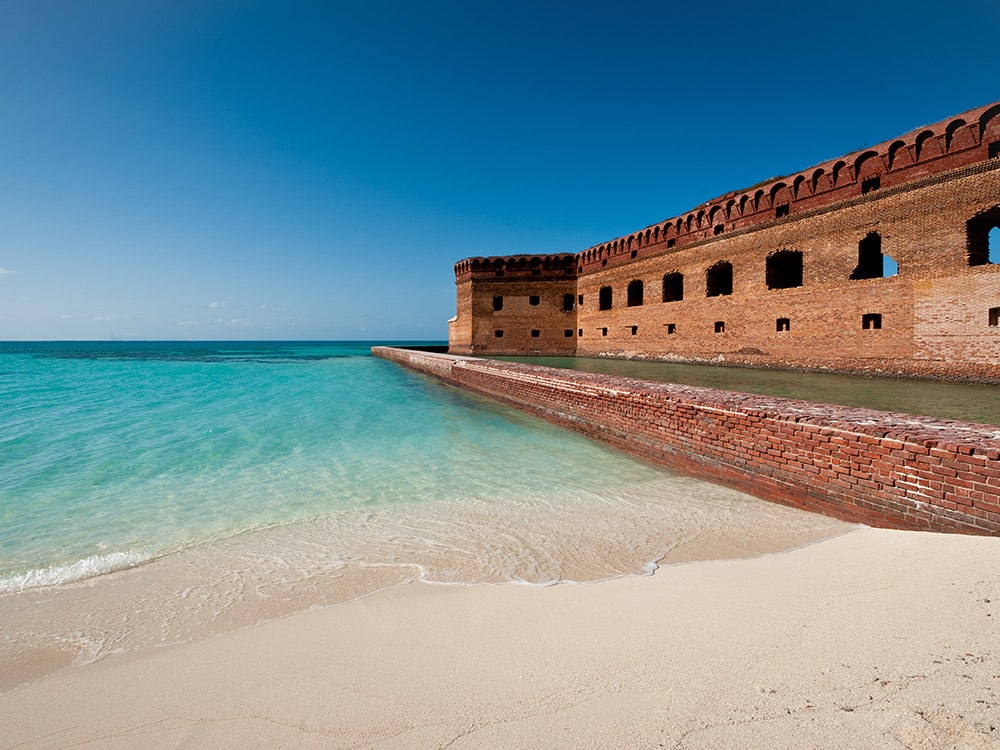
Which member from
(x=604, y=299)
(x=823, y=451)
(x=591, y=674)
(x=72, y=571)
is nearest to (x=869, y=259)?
(x=604, y=299)

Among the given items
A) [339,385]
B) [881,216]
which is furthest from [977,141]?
[339,385]

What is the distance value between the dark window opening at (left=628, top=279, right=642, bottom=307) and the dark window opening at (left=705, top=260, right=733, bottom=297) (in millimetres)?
4078

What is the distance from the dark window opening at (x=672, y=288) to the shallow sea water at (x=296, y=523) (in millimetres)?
12736

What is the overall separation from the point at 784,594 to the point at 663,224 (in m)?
18.6

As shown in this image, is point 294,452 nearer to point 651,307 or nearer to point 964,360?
point 964,360

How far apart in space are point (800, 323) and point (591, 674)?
47.5ft

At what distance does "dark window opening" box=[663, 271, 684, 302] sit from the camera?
18630 mm

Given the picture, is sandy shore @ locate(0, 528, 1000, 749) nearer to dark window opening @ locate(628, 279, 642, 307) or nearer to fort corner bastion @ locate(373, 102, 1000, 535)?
fort corner bastion @ locate(373, 102, 1000, 535)

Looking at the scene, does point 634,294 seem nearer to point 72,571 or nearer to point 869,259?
point 869,259

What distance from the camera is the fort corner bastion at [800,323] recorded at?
3.58 m

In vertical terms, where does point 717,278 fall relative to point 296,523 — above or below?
above

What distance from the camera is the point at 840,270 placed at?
12555 millimetres

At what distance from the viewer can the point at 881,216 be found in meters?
11.6

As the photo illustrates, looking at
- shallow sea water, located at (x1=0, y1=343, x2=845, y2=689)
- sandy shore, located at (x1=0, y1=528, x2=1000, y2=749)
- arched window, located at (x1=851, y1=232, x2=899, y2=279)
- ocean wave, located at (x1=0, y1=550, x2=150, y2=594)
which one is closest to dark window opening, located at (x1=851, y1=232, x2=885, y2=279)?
arched window, located at (x1=851, y1=232, x2=899, y2=279)
